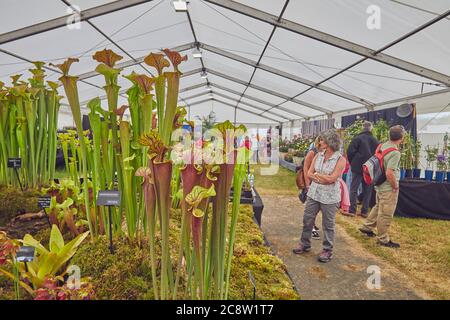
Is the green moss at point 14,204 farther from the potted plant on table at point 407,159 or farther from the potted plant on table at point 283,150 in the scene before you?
the potted plant on table at point 283,150

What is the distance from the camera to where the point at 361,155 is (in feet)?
13.1

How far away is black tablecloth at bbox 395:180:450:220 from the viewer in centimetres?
393

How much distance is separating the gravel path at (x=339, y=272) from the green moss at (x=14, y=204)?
1884 mm

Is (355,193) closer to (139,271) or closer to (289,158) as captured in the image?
(139,271)

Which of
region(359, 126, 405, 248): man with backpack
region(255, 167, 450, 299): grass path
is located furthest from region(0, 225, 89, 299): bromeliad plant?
region(359, 126, 405, 248): man with backpack

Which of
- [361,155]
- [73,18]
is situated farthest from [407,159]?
[73,18]

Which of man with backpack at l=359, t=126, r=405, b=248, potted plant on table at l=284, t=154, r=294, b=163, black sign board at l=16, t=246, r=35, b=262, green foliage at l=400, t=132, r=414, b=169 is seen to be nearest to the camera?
black sign board at l=16, t=246, r=35, b=262

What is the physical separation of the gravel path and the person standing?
86cm

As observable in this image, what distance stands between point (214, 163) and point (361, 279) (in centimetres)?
208

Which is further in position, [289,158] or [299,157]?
[289,158]

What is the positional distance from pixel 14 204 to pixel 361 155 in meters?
4.04

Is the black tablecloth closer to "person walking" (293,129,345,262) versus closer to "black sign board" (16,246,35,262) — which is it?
"person walking" (293,129,345,262)

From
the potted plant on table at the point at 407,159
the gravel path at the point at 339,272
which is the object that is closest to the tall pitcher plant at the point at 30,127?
the gravel path at the point at 339,272

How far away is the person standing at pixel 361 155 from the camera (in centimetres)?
399
